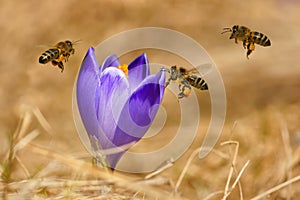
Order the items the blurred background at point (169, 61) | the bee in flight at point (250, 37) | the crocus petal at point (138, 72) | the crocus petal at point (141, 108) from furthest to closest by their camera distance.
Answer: the blurred background at point (169, 61) → the bee in flight at point (250, 37) → the crocus petal at point (138, 72) → the crocus petal at point (141, 108)

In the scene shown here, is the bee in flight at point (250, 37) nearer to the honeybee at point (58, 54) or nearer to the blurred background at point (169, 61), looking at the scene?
the honeybee at point (58, 54)

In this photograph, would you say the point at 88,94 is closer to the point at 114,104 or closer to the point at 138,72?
the point at 114,104

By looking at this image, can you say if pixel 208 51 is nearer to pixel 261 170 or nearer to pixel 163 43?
pixel 163 43

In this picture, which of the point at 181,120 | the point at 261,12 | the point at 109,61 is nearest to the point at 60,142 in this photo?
the point at 181,120

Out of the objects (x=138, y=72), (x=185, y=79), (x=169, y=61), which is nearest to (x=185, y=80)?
(x=185, y=79)

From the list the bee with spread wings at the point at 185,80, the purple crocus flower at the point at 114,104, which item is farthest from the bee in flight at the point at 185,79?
the purple crocus flower at the point at 114,104

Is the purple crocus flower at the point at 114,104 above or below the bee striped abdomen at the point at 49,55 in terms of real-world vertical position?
below

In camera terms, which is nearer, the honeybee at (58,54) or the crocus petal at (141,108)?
the crocus petal at (141,108)
